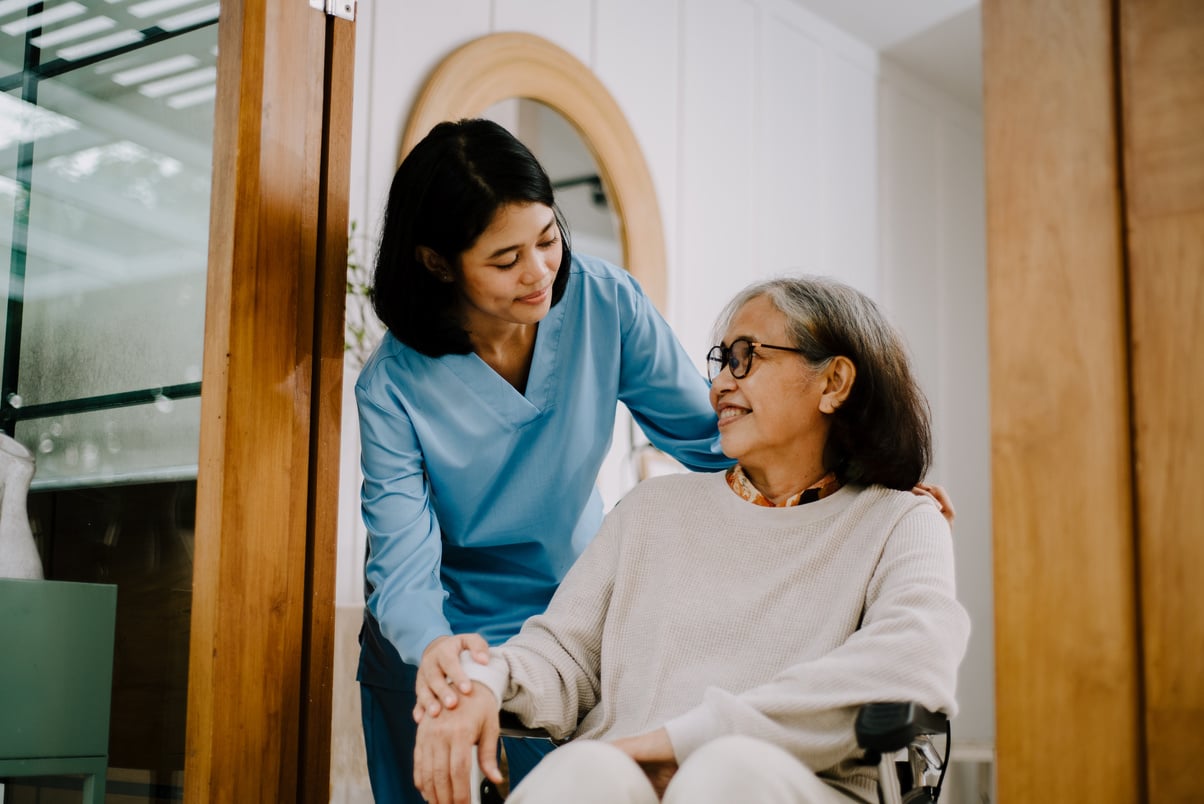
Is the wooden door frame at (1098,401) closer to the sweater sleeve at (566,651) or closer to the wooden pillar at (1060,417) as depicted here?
the wooden pillar at (1060,417)

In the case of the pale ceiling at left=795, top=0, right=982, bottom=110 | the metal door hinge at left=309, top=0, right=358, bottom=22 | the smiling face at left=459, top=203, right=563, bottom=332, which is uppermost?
the pale ceiling at left=795, top=0, right=982, bottom=110

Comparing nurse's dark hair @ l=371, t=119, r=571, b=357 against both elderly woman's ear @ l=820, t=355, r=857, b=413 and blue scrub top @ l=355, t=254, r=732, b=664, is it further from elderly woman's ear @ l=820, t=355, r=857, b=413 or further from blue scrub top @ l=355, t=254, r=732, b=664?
elderly woman's ear @ l=820, t=355, r=857, b=413

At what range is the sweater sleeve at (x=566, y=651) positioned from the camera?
1614 millimetres

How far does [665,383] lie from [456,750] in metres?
0.77

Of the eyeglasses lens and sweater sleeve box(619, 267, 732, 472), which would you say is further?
sweater sleeve box(619, 267, 732, 472)

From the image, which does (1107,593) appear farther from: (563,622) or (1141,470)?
(563,622)

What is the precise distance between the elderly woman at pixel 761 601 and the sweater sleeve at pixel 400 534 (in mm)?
149

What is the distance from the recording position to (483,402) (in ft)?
6.36

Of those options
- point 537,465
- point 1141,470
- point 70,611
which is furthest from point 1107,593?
point 70,611

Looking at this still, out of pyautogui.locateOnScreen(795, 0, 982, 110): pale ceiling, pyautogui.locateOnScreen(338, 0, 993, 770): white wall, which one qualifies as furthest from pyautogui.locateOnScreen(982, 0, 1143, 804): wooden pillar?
pyautogui.locateOnScreen(795, 0, 982, 110): pale ceiling

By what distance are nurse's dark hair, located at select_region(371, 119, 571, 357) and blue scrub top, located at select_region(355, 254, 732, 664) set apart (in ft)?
0.18

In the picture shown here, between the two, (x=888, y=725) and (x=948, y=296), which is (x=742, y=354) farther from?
(x=948, y=296)

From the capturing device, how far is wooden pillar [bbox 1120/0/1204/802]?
1.11 meters

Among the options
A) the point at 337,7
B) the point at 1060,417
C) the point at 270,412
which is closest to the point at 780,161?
the point at 337,7
